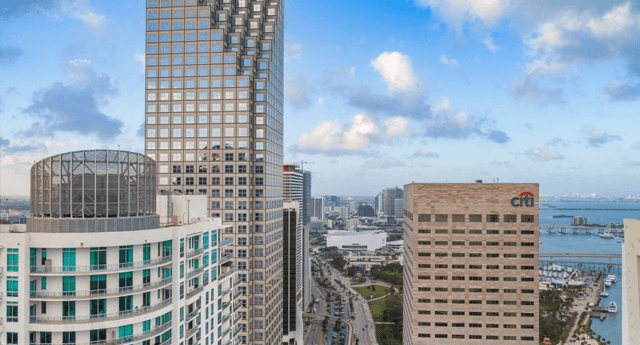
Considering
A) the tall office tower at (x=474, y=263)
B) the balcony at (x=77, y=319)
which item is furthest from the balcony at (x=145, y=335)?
the tall office tower at (x=474, y=263)

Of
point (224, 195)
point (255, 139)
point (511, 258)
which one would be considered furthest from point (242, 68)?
point (511, 258)

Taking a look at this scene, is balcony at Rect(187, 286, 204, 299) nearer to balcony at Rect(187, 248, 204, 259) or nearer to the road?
balcony at Rect(187, 248, 204, 259)

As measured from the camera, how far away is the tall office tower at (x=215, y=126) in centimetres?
6756

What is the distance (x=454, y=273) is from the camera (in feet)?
277

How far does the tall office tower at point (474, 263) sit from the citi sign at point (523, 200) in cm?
16

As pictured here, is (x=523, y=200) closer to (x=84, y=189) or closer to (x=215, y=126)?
(x=215, y=126)

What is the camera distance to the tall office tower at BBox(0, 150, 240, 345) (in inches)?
1221

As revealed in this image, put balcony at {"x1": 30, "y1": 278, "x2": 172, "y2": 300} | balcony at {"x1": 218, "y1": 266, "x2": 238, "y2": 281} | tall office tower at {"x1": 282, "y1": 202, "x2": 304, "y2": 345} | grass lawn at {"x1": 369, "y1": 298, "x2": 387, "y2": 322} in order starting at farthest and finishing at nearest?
1. grass lawn at {"x1": 369, "y1": 298, "x2": 387, "y2": 322}
2. tall office tower at {"x1": 282, "y1": 202, "x2": 304, "y2": 345}
3. balcony at {"x1": 218, "y1": 266, "x2": 238, "y2": 281}
4. balcony at {"x1": 30, "y1": 278, "x2": 172, "y2": 300}

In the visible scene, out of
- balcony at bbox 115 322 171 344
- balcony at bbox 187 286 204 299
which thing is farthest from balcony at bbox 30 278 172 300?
balcony at bbox 187 286 204 299

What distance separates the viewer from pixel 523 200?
8406cm

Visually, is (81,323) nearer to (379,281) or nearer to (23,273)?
(23,273)

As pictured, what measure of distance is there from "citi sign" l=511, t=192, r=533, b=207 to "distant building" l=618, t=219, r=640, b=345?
60.4 metres

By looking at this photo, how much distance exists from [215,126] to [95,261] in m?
38.3

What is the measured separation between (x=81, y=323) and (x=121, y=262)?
4493 mm
